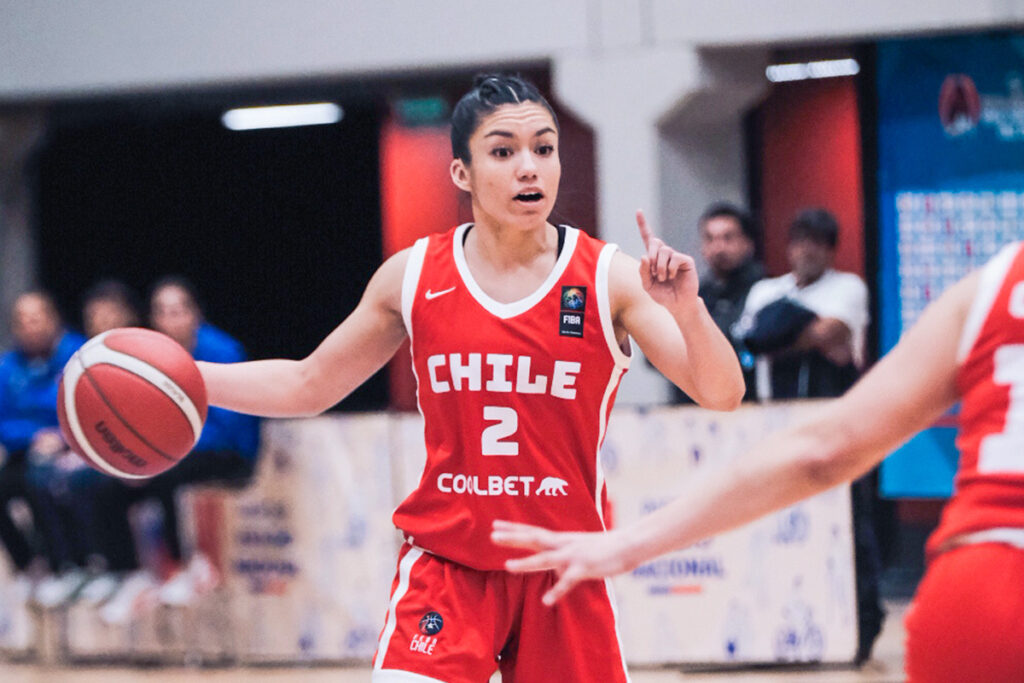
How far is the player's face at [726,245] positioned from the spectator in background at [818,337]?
0.55ft

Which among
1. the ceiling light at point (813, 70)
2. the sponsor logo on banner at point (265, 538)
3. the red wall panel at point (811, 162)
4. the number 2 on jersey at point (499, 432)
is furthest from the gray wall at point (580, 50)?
the number 2 on jersey at point (499, 432)

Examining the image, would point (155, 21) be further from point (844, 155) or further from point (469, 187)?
point (469, 187)

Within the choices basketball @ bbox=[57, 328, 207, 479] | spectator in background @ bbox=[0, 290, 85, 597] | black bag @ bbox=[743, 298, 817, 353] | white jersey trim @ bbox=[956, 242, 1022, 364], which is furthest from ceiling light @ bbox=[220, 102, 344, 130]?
white jersey trim @ bbox=[956, 242, 1022, 364]

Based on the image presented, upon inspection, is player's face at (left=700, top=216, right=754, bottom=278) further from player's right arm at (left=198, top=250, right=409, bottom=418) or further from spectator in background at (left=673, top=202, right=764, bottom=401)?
player's right arm at (left=198, top=250, right=409, bottom=418)

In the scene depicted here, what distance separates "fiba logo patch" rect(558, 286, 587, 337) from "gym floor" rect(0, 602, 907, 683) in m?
3.48

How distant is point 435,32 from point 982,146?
3.51 meters

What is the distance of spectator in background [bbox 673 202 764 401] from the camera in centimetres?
635

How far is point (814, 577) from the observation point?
6137mm

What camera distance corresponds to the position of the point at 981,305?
6.00ft

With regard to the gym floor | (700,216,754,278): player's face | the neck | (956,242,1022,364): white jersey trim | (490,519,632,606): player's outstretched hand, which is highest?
(700,216,754,278): player's face

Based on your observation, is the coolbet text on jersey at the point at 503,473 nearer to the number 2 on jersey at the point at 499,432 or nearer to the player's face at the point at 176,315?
the number 2 on jersey at the point at 499,432

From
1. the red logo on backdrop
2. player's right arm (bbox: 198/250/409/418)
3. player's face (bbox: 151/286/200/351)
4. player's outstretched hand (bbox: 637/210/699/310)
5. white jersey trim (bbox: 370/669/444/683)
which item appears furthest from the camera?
the red logo on backdrop

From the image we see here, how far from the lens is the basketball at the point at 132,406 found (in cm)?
331

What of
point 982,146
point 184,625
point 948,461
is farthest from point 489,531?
point 982,146
